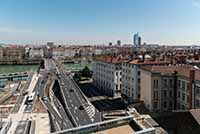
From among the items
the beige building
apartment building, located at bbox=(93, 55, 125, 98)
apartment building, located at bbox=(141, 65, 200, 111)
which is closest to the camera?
apartment building, located at bbox=(141, 65, 200, 111)

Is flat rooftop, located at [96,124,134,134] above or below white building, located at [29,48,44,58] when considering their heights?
above

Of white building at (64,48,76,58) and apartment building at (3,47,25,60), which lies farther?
white building at (64,48,76,58)

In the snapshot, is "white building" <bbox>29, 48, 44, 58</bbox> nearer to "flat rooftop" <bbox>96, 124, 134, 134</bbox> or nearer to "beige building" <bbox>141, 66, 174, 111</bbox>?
"beige building" <bbox>141, 66, 174, 111</bbox>

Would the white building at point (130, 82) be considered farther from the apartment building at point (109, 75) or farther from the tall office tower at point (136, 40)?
the tall office tower at point (136, 40)

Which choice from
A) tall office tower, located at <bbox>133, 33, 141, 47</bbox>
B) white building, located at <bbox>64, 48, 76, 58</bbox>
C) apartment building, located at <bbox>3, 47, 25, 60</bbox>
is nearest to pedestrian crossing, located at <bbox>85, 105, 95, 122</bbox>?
apartment building, located at <bbox>3, 47, 25, 60</bbox>

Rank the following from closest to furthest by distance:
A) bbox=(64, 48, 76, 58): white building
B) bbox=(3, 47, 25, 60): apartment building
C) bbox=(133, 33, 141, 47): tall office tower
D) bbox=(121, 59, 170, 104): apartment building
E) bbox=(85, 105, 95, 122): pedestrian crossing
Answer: bbox=(85, 105, 95, 122): pedestrian crossing → bbox=(121, 59, 170, 104): apartment building → bbox=(3, 47, 25, 60): apartment building → bbox=(64, 48, 76, 58): white building → bbox=(133, 33, 141, 47): tall office tower

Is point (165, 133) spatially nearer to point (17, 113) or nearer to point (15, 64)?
point (17, 113)

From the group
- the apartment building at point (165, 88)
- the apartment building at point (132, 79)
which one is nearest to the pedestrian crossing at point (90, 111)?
the apartment building at point (165, 88)

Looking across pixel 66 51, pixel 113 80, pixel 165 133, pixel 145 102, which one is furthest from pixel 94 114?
pixel 66 51
